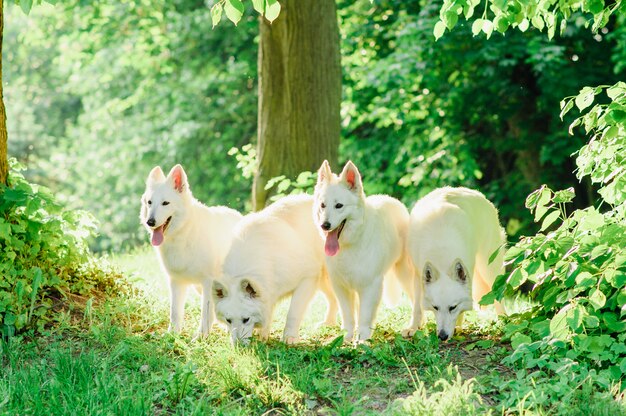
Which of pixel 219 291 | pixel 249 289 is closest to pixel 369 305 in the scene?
pixel 249 289

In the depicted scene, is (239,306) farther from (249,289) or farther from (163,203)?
(163,203)

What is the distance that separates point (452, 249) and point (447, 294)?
1.59ft

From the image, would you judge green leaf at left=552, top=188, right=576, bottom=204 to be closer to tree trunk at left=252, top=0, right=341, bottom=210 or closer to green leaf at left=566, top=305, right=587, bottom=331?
green leaf at left=566, top=305, right=587, bottom=331

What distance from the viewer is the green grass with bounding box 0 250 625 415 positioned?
5172mm

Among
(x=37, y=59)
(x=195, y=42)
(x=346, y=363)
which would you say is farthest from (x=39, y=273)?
(x=37, y=59)

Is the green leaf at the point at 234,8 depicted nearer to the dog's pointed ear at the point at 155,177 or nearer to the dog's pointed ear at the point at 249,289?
the dog's pointed ear at the point at 155,177

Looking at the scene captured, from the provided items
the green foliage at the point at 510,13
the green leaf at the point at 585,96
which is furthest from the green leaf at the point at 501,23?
the green leaf at the point at 585,96

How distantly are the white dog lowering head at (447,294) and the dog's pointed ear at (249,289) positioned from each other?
1380 mm

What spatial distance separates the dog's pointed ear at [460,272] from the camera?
6641 millimetres

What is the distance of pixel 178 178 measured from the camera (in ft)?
23.1

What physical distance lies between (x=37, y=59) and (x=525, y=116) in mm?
21825

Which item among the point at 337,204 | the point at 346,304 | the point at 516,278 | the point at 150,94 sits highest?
the point at 150,94

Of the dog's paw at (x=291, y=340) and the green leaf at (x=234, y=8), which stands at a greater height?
the green leaf at (x=234, y=8)

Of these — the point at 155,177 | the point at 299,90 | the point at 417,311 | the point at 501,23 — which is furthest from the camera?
the point at 299,90
